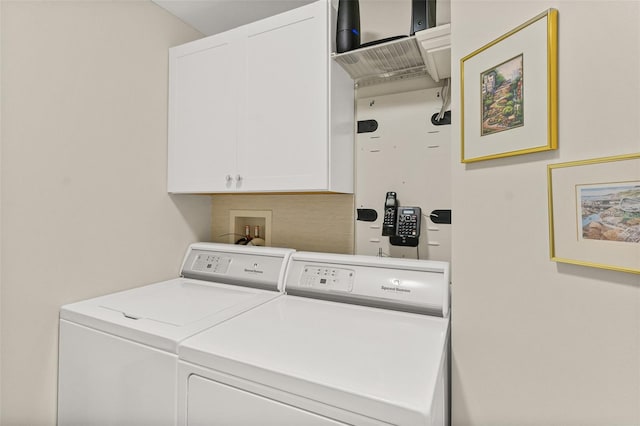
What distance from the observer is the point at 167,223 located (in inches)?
75.9

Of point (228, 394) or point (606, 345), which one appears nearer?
point (606, 345)

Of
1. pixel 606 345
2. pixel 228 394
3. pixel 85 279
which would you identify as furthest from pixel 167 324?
pixel 606 345

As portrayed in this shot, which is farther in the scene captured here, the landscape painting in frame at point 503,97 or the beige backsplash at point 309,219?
the beige backsplash at point 309,219

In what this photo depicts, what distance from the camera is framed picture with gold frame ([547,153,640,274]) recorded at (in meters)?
0.69

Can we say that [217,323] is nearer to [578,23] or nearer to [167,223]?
[167,223]

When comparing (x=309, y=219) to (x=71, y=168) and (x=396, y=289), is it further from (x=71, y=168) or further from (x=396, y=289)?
(x=71, y=168)

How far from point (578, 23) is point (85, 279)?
81.5 inches

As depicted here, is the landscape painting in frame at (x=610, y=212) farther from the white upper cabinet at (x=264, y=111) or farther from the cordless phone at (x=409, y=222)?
the white upper cabinet at (x=264, y=111)

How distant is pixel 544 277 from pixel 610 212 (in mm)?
245

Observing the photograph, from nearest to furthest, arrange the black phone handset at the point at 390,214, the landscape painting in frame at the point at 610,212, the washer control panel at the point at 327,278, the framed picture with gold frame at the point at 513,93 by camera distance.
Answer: the landscape painting in frame at the point at 610,212 < the framed picture with gold frame at the point at 513,93 < the washer control panel at the point at 327,278 < the black phone handset at the point at 390,214

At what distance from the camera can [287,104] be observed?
1560mm

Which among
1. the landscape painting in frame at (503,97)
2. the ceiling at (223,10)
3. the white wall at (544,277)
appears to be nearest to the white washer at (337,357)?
the white wall at (544,277)

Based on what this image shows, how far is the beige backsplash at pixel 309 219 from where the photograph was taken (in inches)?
71.6

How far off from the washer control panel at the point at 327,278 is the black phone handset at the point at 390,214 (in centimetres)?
28
